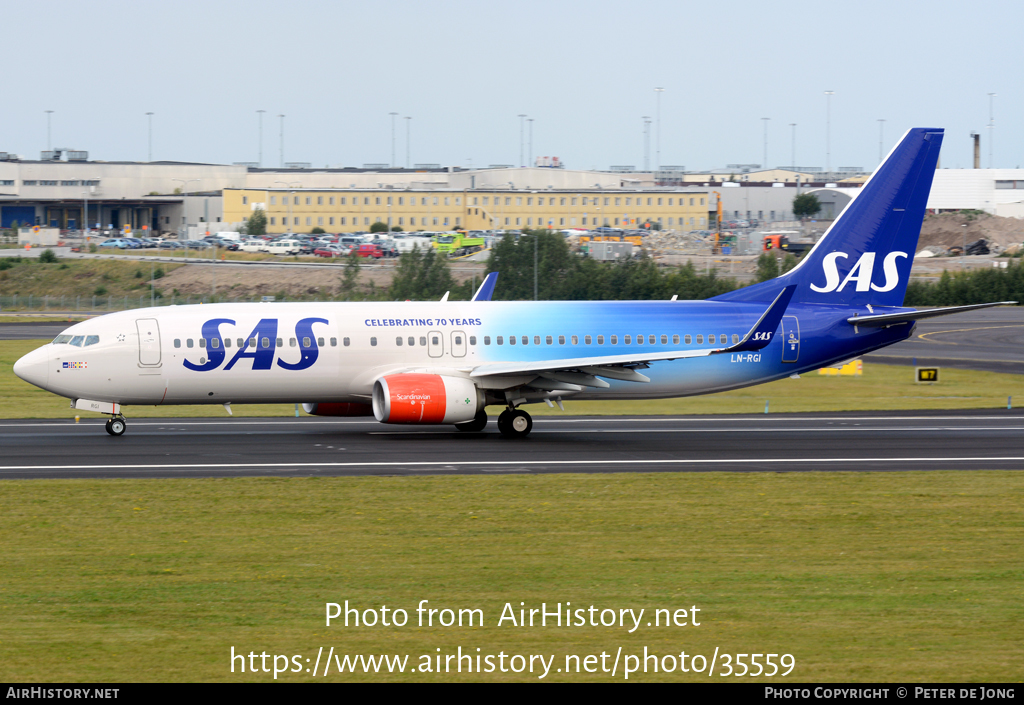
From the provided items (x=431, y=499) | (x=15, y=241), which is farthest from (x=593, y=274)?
(x=15, y=241)

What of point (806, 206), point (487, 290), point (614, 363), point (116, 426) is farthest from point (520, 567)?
point (806, 206)

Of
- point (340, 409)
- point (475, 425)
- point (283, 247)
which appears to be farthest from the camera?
point (283, 247)

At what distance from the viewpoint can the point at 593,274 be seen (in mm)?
85375

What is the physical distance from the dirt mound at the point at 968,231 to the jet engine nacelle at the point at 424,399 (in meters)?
129

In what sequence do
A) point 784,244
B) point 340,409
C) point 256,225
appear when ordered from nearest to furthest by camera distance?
point 340,409 < point 784,244 < point 256,225

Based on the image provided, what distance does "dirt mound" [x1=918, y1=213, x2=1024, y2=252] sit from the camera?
15112 centimetres

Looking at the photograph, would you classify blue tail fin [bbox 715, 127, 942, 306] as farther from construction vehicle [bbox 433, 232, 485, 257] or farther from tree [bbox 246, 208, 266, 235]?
tree [bbox 246, 208, 266, 235]

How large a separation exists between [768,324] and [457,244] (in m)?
107

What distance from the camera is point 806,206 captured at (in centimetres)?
17888

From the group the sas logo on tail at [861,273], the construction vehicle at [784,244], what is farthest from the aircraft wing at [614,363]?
the construction vehicle at [784,244]

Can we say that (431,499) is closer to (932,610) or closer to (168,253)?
(932,610)

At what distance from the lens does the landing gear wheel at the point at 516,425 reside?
34.5m

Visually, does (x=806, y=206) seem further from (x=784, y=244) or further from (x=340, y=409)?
(x=340, y=409)

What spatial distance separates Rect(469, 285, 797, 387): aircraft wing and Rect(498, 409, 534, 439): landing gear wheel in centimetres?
163
